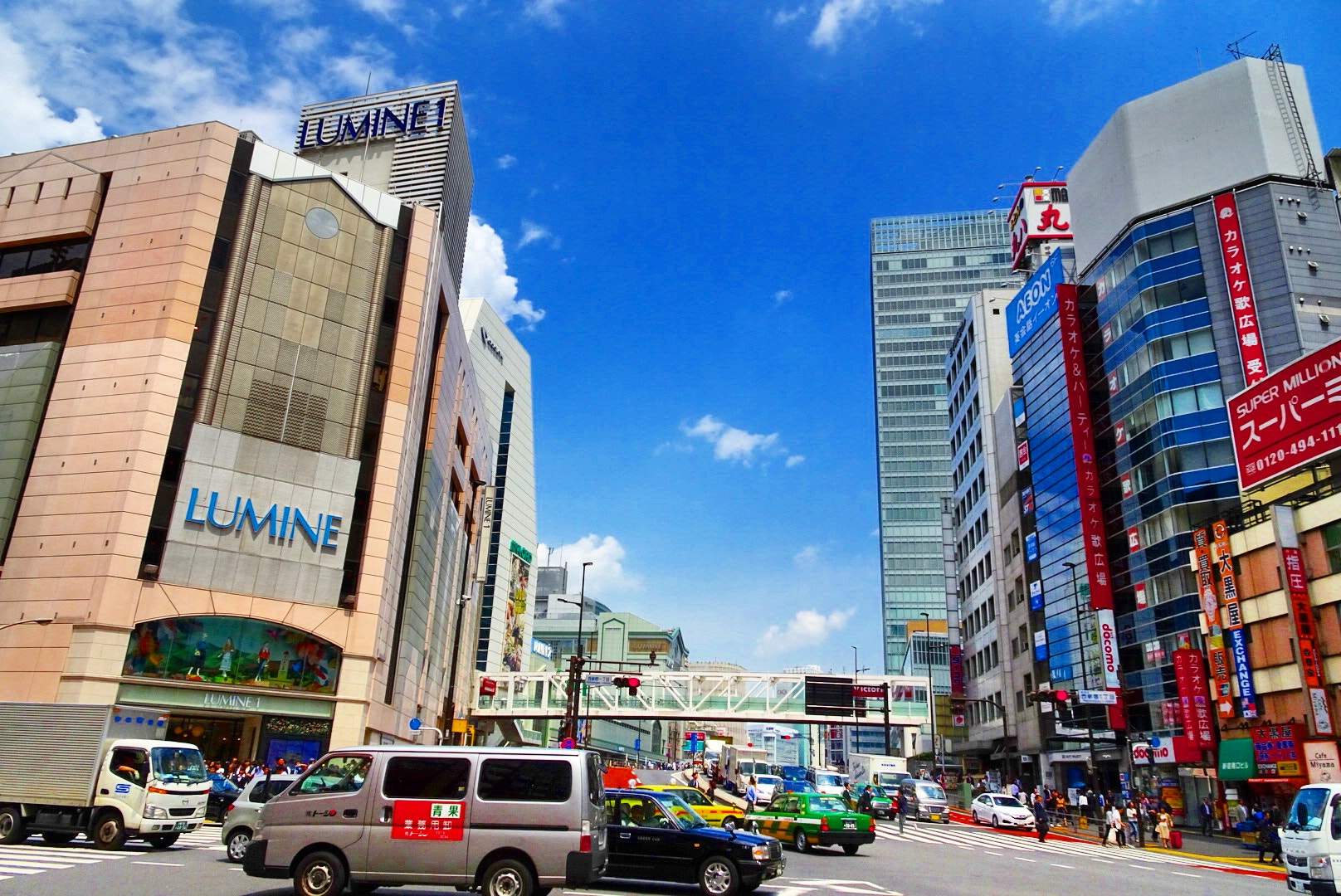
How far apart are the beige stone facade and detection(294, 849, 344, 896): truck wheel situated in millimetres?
26606

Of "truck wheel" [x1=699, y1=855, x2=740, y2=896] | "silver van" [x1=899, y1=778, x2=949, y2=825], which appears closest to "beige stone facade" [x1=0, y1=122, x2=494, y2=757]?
"truck wheel" [x1=699, y1=855, x2=740, y2=896]

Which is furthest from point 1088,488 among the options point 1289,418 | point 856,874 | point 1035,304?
point 856,874

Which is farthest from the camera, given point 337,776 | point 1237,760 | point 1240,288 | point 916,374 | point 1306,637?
point 916,374

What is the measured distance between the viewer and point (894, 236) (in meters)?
189

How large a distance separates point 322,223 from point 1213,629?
162ft

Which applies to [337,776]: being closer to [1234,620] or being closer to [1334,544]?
[1334,544]

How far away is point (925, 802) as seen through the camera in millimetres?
45781

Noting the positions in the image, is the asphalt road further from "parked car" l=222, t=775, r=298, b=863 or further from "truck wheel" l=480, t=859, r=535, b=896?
"truck wheel" l=480, t=859, r=535, b=896

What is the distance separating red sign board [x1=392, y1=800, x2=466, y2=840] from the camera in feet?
41.3

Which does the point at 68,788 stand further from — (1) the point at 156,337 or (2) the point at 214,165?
(2) the point at 214,165

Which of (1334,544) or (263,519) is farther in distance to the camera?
(263,519)

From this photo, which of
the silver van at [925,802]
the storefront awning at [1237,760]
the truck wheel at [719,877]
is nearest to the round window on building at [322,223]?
the truck wheel at [719,877]

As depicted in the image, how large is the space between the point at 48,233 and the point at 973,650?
275ft

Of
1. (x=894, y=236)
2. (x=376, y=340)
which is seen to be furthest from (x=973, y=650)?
(x=894, y=236)
